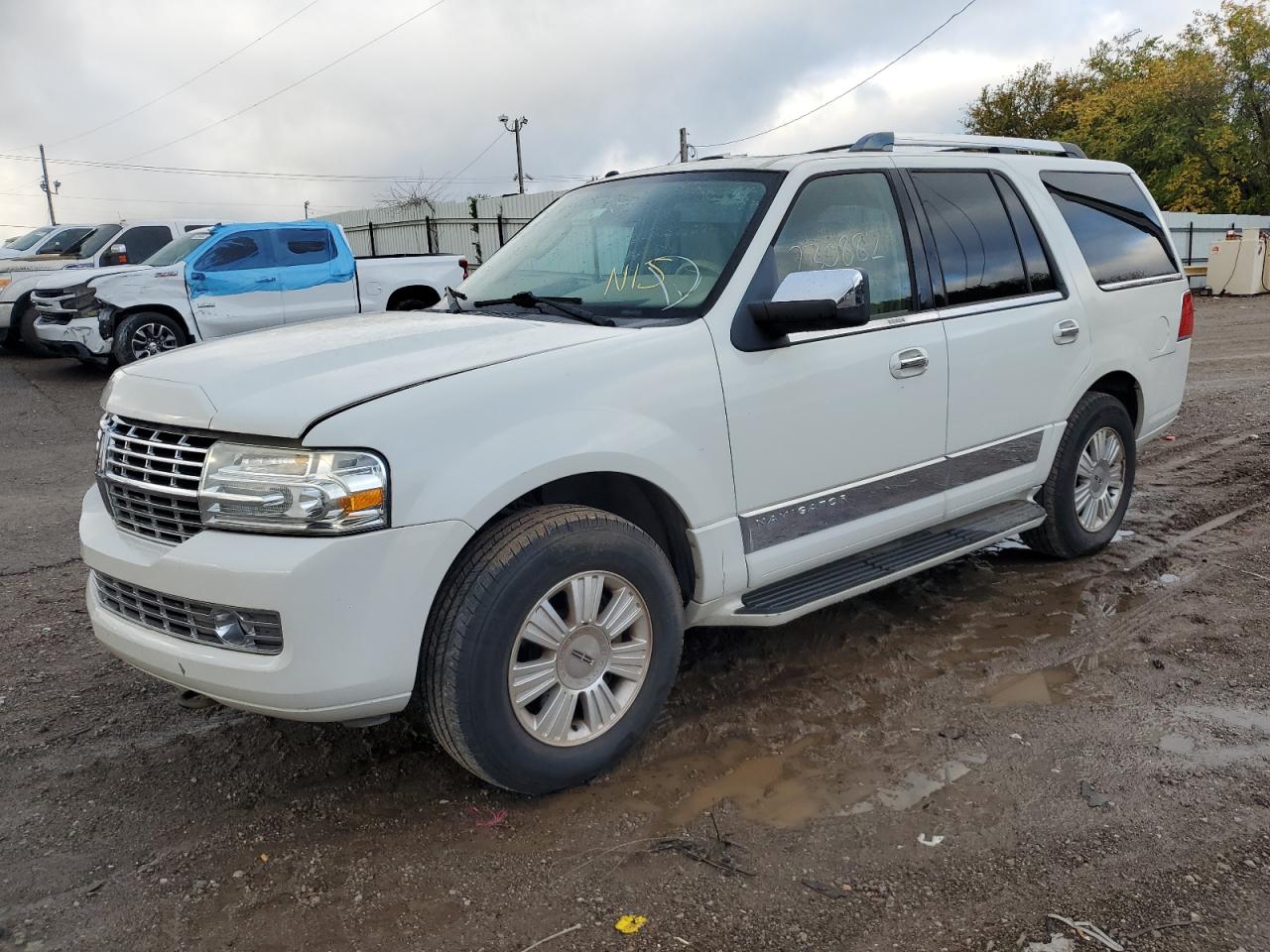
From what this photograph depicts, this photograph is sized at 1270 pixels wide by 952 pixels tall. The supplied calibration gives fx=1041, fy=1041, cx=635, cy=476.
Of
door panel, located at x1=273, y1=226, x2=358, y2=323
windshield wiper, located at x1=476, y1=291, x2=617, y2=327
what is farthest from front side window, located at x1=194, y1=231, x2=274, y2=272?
windshield wiper, located at x1=476, y1=291, x2=617, y2=327

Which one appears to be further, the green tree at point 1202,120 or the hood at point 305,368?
the green tree at point 1202,120

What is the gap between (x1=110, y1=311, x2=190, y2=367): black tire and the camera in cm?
1218

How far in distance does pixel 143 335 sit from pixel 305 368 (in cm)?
1058

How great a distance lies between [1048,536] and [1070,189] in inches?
66.8

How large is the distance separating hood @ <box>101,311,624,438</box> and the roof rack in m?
1.64

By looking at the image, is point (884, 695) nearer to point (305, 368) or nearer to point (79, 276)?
point (305, 368)

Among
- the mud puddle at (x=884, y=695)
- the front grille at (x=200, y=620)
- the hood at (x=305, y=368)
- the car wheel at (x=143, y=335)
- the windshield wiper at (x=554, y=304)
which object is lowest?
the mud puddle at (x=884, y=695)

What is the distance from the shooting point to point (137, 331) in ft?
40.2

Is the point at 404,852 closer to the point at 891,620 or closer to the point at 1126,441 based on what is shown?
the point at 891,620

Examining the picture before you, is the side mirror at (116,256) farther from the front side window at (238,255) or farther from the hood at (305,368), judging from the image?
the hood at (305,368)

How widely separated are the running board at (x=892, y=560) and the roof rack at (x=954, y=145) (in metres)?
1.62

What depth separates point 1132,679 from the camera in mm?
3992

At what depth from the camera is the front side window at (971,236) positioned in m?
4.29

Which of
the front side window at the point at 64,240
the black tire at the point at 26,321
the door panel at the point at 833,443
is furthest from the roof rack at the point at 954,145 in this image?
the front side window at the point at 64,240
